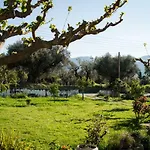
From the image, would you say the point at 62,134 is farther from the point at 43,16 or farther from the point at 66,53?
the point at 66,53

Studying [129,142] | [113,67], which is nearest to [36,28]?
[129,142]

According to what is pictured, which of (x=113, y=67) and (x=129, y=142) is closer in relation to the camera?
(x=129, y=142)

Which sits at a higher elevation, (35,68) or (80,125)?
(35,68)

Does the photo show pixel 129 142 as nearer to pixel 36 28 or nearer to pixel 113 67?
pixel 36 28

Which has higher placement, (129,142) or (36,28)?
(36,28)

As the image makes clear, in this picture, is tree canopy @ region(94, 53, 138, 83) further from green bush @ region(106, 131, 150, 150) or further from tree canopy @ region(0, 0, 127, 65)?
tree canopy @ region(0, 0, 127, 65)

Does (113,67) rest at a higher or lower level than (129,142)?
higher

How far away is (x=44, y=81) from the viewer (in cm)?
5619

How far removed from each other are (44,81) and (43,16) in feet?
161

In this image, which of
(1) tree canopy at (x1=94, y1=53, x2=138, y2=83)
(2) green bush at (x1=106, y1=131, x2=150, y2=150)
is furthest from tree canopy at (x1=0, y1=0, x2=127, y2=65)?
(1) tree canopy at (x1=94, y1=53, x2=138, y2=83)

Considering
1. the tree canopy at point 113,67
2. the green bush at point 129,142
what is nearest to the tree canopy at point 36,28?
the green bush at point 129,142

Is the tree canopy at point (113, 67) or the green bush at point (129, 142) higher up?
the tree canopy at point (113, 67)

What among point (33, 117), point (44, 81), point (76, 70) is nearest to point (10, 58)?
point (33, 117)

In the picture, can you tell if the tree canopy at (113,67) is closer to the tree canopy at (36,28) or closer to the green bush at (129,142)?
the green bush at (129,142)
